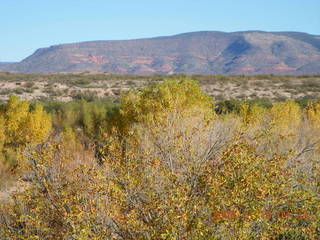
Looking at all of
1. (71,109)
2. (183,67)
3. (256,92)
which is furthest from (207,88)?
(183,67)

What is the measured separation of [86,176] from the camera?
30.9 feet

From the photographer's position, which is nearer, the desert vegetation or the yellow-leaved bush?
the desert vegetation

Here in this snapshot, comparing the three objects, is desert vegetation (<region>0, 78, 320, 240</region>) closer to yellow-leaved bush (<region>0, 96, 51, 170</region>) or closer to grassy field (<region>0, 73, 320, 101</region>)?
yellow-leaved bush (<region>0, 96, 51, 170</region>)

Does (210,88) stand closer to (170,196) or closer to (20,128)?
(20,128)

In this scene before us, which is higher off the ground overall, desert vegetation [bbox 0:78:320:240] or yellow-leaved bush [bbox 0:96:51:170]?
desert vegetation [bbox 0:78:320:240]

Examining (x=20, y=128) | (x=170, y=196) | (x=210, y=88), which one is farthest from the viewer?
(x=210, y=88)

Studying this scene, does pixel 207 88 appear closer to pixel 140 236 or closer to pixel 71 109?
pixel 71 109

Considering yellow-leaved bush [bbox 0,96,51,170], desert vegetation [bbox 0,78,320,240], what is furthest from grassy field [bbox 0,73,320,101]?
desert vegetation [bbox 0,78,320,240]

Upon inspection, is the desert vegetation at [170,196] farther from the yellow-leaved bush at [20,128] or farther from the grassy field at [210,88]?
the grassy field at [210,88]

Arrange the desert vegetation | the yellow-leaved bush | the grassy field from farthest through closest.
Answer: the grassy field → the yellow-leaved bush → the desert vegetation

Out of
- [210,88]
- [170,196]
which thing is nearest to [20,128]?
[170,196]

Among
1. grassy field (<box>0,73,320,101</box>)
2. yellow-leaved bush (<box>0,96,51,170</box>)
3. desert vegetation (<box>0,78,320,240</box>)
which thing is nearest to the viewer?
desert vegetation (<box>0,78,320,240</box>)

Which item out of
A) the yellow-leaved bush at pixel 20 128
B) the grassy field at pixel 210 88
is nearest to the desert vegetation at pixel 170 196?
the yellow-leaved bush at pixel 20 128

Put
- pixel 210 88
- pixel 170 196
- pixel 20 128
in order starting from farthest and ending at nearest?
pixel 210 88, pixel 20 128, pixel 170 196
